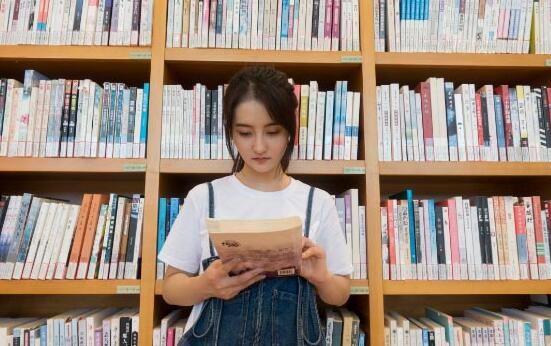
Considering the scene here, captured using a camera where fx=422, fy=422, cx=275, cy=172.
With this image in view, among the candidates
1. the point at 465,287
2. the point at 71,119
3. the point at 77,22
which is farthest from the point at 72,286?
the point at 465,287

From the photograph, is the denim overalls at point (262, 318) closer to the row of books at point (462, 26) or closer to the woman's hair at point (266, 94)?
the woman's hair at point (266, 94)

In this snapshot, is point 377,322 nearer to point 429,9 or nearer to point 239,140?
point 239,140

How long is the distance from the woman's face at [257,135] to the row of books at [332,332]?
588 millimetres

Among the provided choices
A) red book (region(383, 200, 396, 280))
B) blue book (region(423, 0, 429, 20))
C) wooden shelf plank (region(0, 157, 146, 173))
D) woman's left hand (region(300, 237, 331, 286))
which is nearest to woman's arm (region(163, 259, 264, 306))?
woman's left hand (region(300, 237, 331, 286))

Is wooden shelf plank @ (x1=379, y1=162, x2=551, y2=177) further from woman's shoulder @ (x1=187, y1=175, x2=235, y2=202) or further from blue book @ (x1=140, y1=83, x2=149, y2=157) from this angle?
blue book @ (x1=140, y1=83, x2=149, y2=157)

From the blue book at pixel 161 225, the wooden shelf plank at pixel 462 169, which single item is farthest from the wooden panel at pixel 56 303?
the wooden shelf plank at pixel 462 169

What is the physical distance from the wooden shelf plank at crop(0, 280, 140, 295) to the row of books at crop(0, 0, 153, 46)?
2.61 feet

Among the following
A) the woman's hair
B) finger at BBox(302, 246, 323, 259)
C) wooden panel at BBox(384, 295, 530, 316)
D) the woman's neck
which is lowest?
wooden panel at BBox(384, 295, 530, 316)

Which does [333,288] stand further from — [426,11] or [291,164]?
[426,11]

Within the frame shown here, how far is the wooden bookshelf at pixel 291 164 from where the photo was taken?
134 centimetres

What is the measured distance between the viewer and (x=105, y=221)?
54.5 inches

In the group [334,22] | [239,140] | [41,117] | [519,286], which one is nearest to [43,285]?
[41,117]

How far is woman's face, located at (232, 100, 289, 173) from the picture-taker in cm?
105

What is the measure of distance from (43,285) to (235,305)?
2.25ft
